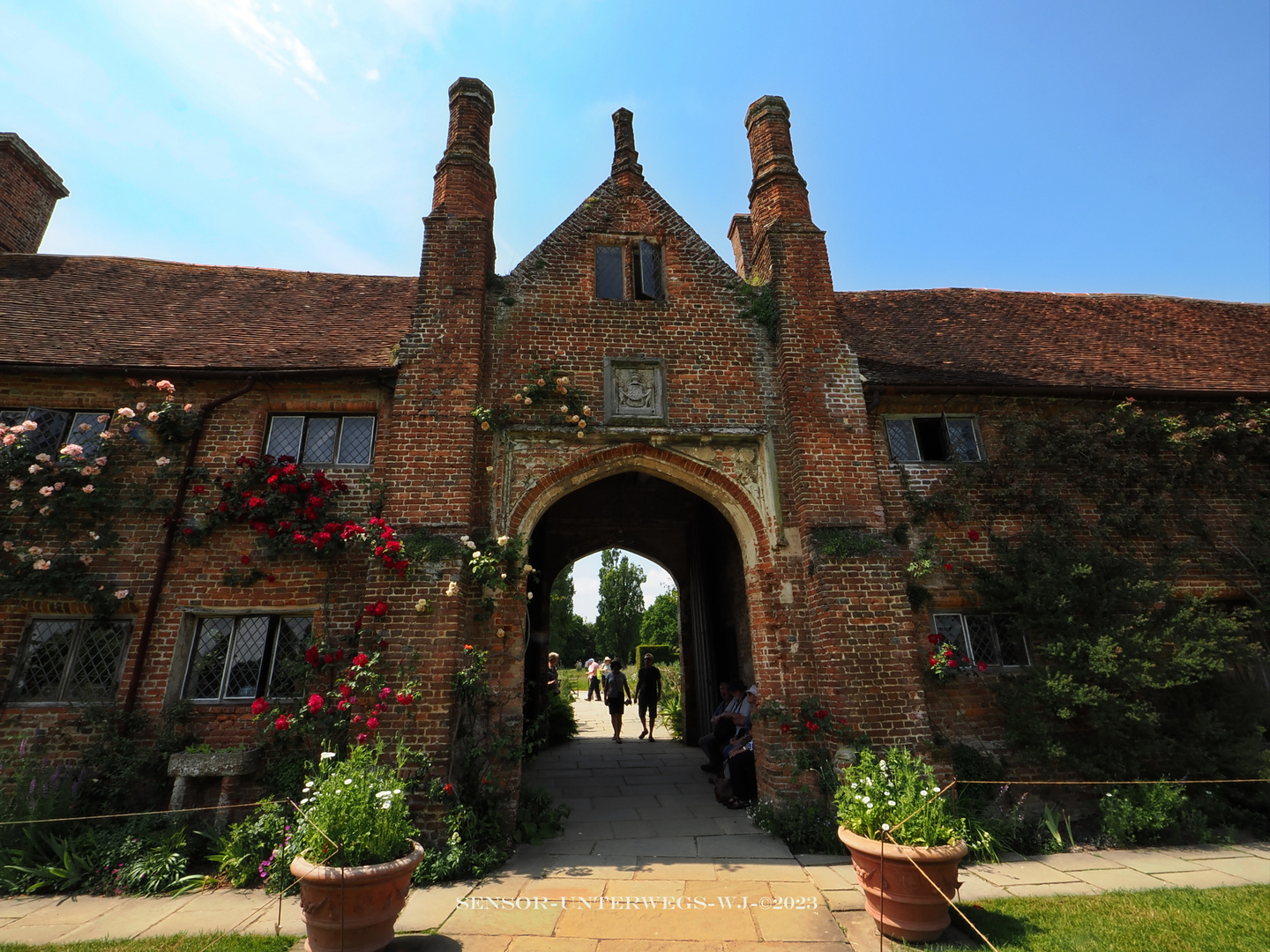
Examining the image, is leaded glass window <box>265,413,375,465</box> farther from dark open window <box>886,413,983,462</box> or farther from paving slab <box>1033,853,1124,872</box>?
paving slab <box>1033,853,1124,872</box>

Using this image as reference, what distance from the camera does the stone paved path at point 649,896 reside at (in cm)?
425

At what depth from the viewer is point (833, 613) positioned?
6.77 metres

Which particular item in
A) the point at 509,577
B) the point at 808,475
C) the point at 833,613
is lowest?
the point at 833,613

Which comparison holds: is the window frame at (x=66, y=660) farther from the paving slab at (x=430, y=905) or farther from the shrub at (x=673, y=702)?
the shrub at (x=673, y=702)

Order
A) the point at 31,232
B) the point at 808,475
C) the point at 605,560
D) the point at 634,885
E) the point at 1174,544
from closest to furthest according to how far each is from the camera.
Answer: the point at 634,885
the point at 808,475
the point at 1174,544
the point at 31,232
the point at 605,560

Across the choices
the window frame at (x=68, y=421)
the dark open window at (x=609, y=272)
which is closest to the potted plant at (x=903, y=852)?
the dark open window at (x=609, y=272)

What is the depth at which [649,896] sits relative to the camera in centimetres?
487

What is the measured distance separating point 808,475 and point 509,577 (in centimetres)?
392

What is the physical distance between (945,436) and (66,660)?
11.5 metres

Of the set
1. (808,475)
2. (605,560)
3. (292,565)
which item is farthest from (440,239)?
(605,560)

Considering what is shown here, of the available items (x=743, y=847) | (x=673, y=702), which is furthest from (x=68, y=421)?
(x=673, y=702)

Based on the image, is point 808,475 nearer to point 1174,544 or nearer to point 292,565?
point 1174,544

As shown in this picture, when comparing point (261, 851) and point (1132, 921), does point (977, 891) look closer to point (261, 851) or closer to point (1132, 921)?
point (1132, 921)

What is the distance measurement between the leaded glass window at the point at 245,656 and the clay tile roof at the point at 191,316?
321 cm
